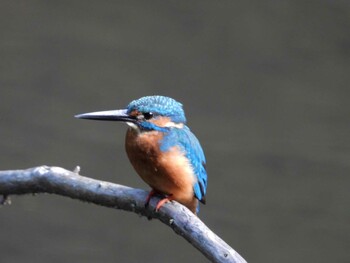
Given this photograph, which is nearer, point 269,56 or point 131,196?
point 131,196

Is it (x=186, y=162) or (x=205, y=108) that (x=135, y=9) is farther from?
(x=186, y=162)

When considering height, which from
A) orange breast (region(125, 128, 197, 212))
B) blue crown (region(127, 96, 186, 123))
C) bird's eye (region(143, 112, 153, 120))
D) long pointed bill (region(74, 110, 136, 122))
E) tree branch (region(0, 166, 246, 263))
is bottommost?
tree branch (region(0, 166, 246, 263))

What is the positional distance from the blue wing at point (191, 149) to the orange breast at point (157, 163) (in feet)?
0.06

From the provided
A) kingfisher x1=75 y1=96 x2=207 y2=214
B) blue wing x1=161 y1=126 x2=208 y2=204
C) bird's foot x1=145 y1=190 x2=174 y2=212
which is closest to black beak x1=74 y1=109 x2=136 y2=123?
kingfisher x1=75 y1=96 x2=207 y2=214

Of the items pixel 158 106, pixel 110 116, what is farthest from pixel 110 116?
pixel 158 106

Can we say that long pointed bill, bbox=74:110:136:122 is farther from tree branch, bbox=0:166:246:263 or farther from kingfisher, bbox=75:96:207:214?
tree branch, bbox=0:166:246:263

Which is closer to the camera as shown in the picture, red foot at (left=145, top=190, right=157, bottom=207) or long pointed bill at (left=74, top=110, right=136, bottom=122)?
red foot at (left=145, top=190, right=157, bottom=207)

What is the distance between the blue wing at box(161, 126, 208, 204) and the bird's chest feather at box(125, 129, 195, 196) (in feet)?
0.05

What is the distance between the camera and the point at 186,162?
220cm

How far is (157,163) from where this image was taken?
7.02ft

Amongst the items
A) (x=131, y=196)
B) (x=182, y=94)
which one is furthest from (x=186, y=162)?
(x=182, y=94)

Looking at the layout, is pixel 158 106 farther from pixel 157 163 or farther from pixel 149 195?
pixel 149 195

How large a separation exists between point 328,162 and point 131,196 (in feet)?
5.12

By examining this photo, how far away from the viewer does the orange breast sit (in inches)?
84.2
